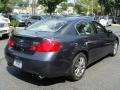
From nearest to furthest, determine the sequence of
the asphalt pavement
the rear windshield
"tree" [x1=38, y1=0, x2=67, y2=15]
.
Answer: the asphalt pavement → the rear windshield → "tree" [x1=38, y1=0, x2=67, y2=15]

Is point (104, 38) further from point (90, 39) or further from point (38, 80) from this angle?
point (38, 80)

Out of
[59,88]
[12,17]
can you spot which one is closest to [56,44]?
[59,88]

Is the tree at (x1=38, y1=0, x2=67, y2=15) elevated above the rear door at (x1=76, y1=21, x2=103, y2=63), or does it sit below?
above

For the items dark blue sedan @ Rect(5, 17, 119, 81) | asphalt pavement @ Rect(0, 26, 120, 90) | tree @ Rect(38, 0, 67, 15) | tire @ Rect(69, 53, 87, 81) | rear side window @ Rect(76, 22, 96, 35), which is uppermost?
tree @ Rect(38, 0, 67, 15)

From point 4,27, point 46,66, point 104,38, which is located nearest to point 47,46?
point 46,66

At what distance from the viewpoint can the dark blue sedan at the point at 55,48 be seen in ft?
17.0

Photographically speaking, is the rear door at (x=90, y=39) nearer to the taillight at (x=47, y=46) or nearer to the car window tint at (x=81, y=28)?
the car window tint at (x=81, y=28)

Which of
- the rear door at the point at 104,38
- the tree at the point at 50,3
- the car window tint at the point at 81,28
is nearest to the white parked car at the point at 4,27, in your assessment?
the rear door at the point at 104,38

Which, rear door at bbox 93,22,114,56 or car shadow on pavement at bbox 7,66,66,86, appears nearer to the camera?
car shadow on pavement at bbox 7,66,66,86

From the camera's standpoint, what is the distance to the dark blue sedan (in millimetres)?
5176

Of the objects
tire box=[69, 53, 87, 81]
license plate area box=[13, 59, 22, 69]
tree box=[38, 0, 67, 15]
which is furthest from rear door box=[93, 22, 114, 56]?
tree box=[38, 0, 67, 15]

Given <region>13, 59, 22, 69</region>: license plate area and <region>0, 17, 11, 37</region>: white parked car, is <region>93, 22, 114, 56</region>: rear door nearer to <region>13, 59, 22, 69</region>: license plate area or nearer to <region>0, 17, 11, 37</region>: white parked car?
<region>13, 59, 22, 69</region>: license plate area

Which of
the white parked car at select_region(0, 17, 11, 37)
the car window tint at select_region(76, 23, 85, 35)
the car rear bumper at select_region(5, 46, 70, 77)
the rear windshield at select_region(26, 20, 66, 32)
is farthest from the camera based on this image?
the white parked car at select_region(0, 17, 11, 37)

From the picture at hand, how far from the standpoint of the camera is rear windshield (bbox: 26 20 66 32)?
5.87 m
